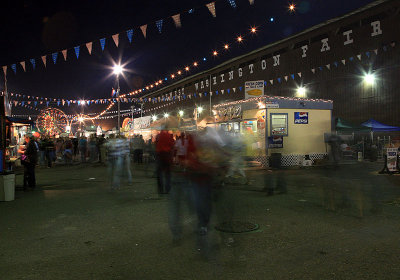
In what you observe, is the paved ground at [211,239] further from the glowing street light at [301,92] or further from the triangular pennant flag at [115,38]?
the glowing street light at [301,92]

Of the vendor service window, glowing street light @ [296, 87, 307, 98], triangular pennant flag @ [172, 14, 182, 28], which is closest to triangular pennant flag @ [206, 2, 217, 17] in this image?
triangular pennant flag @ [172, 14, 182, 28]

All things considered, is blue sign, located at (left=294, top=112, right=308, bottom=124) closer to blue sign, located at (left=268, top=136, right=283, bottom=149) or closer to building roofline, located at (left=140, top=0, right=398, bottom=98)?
blue sign, located at (left=268, top=136, right=283, bottom=149)

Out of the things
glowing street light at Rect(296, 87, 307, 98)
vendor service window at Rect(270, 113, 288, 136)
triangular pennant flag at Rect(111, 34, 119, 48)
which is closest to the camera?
triangular pennant flag at Rect(111, 34, 119, 48)

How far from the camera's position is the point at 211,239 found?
18.8 feet

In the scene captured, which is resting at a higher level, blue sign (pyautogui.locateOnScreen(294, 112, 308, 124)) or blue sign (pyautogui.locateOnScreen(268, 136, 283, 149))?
blue sign (pyautogui.locateOnScreen(294, 112, 308, 124))

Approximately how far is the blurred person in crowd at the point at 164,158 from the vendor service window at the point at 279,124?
9863 mm

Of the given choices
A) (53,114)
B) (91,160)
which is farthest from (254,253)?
(53,114)

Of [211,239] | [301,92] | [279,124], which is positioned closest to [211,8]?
[279,124]

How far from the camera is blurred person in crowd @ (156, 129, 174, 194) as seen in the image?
9.95 m

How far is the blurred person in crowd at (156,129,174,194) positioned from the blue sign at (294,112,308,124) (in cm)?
1110

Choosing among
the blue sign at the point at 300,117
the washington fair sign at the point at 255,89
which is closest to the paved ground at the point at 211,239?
the blue sign at the point at 300,117

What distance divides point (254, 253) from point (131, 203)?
4676 millimetres

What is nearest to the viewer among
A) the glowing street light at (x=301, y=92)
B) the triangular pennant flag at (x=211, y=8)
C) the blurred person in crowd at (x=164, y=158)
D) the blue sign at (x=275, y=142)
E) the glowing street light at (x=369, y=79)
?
the blurred person in crowd at (x=164, y=158)

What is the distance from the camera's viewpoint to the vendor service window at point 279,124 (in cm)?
1880
